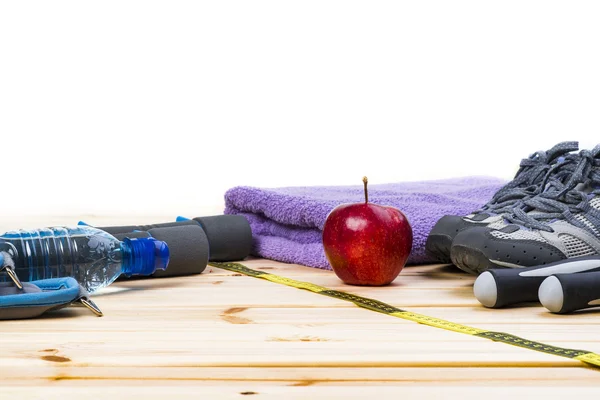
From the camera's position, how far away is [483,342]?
1280 mm

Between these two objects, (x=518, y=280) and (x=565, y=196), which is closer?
(x=518, y=280)

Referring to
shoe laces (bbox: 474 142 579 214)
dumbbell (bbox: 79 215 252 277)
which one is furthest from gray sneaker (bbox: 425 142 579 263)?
dumbbell (bbox: 79 215 252 277)

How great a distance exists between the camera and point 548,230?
1675 millimetres

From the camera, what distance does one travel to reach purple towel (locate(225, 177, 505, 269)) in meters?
2.10

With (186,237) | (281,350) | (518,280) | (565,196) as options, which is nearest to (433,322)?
(518,280)

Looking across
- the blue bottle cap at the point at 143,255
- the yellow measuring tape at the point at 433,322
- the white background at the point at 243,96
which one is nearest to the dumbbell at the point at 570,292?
the yellow measuring tape at the point at 433,322

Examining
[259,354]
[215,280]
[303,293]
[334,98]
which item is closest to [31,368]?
[259,354]

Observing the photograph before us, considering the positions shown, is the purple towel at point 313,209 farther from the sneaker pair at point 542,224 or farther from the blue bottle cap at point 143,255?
the blue bottle cap at point 143,255

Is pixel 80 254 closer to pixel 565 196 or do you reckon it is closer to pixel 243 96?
pixel 565 196

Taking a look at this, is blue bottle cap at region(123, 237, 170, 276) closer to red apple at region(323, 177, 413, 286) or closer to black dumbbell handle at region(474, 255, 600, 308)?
red apple at region(323, 177, 413, 286)

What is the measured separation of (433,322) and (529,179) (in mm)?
596

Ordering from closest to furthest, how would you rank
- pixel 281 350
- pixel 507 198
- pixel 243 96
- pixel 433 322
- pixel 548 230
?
pixel 281 350, pixel 433 322, pixel 548 230, pixel 507 198, pixel 243 96

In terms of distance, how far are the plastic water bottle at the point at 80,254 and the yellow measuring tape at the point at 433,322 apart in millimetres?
297

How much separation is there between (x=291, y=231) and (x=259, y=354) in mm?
1067
